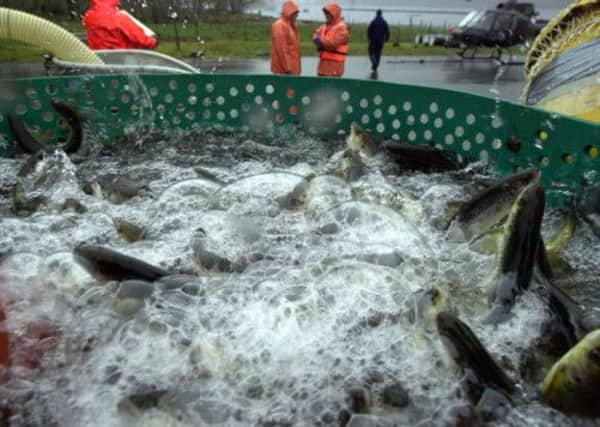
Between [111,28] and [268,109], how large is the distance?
313cm

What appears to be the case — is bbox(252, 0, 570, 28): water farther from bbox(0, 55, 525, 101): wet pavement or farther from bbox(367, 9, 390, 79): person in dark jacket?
bbox(367, 9, 390, 79): person in dark jacket

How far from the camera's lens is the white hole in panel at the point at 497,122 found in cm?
319

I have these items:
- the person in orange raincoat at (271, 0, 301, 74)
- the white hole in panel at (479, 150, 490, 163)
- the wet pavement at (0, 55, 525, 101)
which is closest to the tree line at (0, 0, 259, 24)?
the wet pavement at (0, 55, 525, 101)

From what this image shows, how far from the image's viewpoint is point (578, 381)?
1.53 meters

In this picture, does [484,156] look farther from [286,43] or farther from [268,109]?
[286,43]

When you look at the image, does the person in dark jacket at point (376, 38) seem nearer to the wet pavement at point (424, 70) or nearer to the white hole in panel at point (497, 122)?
the wet pavement at point (424, 70)

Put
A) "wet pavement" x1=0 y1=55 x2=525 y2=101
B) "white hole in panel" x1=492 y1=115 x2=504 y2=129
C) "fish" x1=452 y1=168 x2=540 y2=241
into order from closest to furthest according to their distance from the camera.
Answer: "fish" x1=452 y1=168 x2=540 y2=241 < "white hole in panel" x1=492 y1=115 x2=504 y2=129 < "wet pavement" x1=0 y1=55 x2=525 y2=101

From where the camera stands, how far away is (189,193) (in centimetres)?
297

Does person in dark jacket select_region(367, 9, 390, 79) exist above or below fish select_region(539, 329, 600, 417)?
above

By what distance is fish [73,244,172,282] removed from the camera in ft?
6.64

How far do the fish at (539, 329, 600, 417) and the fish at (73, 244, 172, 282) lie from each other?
1.46 meters

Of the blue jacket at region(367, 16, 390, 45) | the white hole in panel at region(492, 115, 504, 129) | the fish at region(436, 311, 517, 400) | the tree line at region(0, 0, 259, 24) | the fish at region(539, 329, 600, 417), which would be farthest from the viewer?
the tree line at region(0, 0, 259, 24)

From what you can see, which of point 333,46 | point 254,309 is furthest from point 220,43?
point 254,309

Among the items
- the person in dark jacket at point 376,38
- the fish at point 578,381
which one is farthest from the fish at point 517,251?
the person in dark jacket at point 376,38
